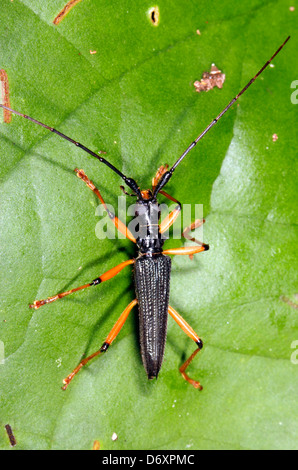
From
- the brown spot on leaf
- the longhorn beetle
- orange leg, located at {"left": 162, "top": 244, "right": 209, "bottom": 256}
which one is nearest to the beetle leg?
the longhorn beetle

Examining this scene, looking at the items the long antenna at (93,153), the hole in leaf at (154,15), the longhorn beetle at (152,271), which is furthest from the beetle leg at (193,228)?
the hole in leaf at (154,15)

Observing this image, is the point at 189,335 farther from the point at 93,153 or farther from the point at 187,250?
the point at 93,153

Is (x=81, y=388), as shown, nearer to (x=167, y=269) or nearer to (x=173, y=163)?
(x=167, y=269)

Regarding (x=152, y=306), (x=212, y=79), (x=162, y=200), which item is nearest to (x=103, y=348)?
(x=152, y=306)

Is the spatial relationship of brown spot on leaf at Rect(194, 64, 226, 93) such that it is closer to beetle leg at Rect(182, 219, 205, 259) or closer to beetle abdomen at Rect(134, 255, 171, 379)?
beetle leg at Rect(182, 219, 205, 259)

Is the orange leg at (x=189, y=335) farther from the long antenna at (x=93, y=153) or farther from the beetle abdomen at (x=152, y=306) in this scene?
the long antenna at (x=93, y=153)

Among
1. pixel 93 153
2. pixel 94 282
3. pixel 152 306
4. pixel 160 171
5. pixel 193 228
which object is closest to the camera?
pixel 93 153
